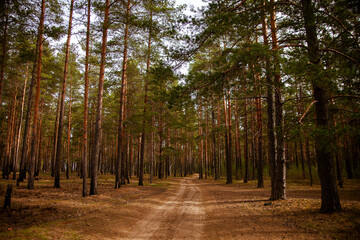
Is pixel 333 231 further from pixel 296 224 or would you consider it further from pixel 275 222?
pixel 275 222

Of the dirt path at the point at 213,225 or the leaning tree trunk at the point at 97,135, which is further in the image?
the leaning tree trunk at the point at 97,135

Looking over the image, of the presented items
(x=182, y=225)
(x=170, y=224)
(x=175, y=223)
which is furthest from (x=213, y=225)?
(x=170, y=224)

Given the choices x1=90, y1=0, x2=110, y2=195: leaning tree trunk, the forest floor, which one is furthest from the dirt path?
x1=90, y1=0, x2=110, y2=195: leaning tree trunk

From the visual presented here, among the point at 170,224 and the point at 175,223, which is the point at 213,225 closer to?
the point at 175,223

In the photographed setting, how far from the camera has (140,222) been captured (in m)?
6.67

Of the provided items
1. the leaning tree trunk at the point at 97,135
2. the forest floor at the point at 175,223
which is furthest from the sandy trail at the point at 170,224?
the leaning tree trunk at the point at 97,135

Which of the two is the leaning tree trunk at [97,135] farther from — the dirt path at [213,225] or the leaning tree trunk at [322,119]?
the leaning tree trunk at [322,119]

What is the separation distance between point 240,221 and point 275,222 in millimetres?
1081

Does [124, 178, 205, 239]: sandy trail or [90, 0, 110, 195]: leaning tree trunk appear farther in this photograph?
[90, 0, 110, 195]: leaning tree trunk

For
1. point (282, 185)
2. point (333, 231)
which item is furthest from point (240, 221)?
point (282, 185)

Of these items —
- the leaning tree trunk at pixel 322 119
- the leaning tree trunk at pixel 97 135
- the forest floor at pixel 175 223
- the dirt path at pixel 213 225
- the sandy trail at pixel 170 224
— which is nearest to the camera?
the forest floor at pixel 175 223

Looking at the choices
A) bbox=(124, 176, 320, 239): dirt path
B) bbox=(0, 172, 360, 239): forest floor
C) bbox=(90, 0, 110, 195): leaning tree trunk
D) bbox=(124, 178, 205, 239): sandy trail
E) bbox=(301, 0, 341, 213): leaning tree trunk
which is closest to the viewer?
bbox=(0, 172, 360, 239): forest floor

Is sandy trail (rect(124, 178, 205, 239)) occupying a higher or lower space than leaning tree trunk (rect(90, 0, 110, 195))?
lower

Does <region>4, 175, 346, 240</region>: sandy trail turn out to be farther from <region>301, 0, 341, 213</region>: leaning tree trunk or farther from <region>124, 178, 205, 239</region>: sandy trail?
<region>301, 0, 341, 213</region>: leaning tree trunk
